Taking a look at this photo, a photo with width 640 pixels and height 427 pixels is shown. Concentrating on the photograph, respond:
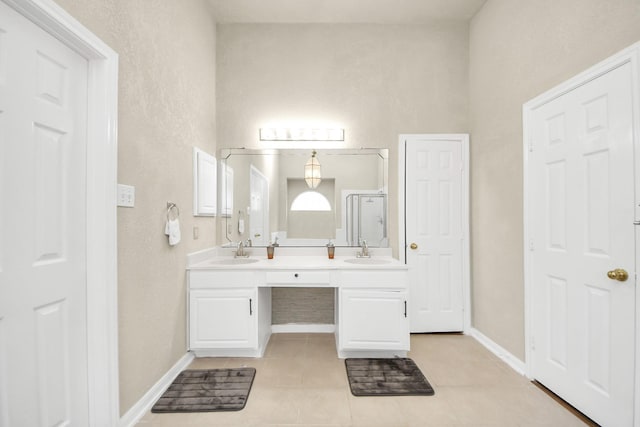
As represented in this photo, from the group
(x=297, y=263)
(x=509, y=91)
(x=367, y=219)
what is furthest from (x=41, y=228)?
(x=509, y=91)

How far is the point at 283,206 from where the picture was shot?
3.12 m

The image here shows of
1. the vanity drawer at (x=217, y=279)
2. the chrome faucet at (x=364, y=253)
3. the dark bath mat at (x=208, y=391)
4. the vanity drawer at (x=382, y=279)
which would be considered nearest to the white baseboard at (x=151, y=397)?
the dark bath mat at (x=208, y=391)

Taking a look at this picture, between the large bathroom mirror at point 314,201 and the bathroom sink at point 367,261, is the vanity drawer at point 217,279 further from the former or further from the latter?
the bathroom sink at point 367,261

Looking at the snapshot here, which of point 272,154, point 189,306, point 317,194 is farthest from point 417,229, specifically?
point 189,306

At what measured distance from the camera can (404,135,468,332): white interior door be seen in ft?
10.1

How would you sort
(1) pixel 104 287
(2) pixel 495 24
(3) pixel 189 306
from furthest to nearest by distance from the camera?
1. (2) pixel 495 24
2. (3) pixel 189 306
3. (1) pixel 104 287

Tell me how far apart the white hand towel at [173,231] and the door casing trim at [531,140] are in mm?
2465

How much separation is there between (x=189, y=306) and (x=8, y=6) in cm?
198

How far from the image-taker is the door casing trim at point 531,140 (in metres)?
1.50

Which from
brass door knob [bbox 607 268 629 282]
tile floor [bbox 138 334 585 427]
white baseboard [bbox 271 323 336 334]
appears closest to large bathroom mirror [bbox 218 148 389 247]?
white baseboard [bbox 271 323 336 334]

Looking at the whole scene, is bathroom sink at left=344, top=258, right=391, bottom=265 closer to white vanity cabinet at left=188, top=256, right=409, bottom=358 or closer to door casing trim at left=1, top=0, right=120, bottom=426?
white vanity cabinet at left=188, top=256, right=409, bottom=358

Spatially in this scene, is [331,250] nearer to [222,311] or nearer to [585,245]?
[222,311]

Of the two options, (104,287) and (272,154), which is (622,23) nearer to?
(272,154)

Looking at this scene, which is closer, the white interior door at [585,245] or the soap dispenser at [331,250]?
the white interior door at [585,245]
